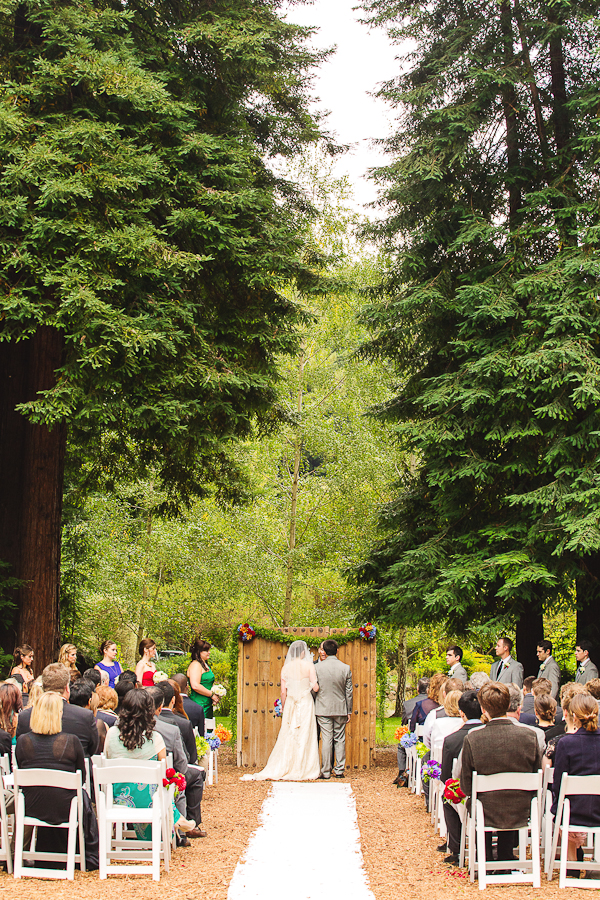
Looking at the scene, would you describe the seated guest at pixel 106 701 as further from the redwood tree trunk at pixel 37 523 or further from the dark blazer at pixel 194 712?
the redwood tree trunk at pixel 37 523

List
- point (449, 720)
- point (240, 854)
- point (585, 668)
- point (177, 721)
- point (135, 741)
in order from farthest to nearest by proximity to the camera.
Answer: point (585, 668)
point (449, 720)
point (177, 721)
point (240, 854)
point (135, 741)

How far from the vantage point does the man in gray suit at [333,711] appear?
12.0 meters

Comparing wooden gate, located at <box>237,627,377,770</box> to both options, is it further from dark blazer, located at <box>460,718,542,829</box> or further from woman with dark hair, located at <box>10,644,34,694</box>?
dark blazer, located at <box>460,718,542,829</box>

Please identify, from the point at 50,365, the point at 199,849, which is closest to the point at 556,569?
the point at 199,849

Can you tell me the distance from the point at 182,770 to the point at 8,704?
1.58 m

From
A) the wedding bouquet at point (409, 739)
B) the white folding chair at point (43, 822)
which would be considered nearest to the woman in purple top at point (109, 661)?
the wedding bouquet at point (409, 739)

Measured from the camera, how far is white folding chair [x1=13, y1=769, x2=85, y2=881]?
5.98 metres

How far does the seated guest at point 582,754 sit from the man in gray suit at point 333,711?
6119mm

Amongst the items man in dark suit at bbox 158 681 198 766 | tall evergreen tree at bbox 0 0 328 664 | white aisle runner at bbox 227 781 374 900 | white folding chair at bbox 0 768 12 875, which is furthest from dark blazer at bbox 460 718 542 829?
A: tall evergreen tree at bbox 0 0 328 664

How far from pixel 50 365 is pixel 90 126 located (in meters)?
3.56

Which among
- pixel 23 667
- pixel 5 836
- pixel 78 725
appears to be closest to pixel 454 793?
pixel 78 725

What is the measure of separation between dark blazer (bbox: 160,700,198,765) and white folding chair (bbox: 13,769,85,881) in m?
1.34

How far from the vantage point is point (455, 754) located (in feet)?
22.8

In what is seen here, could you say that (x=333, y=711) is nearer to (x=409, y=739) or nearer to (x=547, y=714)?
(x=409, y=739)
